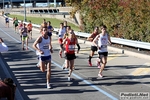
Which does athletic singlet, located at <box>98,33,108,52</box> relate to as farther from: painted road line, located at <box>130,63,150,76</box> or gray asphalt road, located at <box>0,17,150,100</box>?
painted road line, located at <box>130,63,150,76</box>

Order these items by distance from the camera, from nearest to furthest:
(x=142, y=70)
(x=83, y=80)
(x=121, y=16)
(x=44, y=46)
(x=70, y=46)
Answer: (x=44, y=46)
(x=70, y=46)
(x=83, y=80)
(x=142, y=70)
(x=121, y=16)

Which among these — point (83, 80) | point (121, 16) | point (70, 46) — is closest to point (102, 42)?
point (70, 46)

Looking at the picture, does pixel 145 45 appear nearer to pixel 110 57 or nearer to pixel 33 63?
pixel 110 57

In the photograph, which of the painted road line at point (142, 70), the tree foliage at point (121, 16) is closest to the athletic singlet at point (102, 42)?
the painted road line at point (142, 70)

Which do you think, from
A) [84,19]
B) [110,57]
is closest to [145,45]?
[110,57]

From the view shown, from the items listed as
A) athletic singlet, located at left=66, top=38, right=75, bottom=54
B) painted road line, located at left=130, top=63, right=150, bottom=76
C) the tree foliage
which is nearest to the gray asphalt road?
painted road line, located at left=130, top=63, right=150, bottom=76

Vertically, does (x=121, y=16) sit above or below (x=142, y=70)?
above

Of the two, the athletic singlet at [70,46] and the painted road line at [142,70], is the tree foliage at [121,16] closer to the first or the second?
the painted road line at [142,70]

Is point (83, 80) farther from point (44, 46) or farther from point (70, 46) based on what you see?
point (44, 46)

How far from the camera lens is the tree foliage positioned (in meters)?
19.8

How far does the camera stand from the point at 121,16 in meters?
22.8

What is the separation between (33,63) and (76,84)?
5.22 m

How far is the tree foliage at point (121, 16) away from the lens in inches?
779

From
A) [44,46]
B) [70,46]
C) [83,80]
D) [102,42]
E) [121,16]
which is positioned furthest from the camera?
[121,16]
